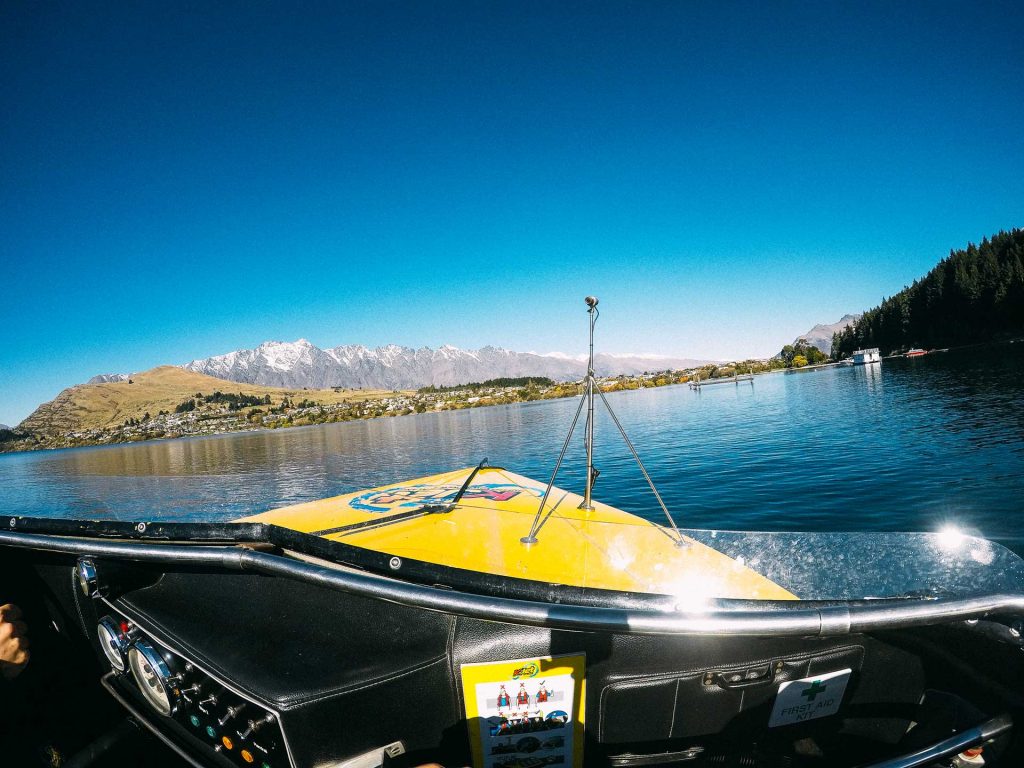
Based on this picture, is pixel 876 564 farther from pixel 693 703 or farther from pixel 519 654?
pixel 519 654

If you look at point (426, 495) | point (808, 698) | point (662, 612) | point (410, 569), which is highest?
point (410, 569)

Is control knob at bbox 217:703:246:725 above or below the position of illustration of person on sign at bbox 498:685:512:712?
above

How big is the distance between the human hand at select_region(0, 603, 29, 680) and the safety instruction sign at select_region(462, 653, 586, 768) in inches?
112

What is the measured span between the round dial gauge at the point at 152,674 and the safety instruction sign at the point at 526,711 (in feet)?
5.38

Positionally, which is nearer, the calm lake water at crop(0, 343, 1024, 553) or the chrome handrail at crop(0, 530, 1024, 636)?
the chrome handrail at crop(0, 530, 1024, 636)

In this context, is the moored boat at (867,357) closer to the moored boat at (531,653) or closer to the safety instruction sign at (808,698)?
the moored boat at (531,653)

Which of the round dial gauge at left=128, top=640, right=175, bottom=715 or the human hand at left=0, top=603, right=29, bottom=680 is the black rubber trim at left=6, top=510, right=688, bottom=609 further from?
the human hand at left=0, top=603, right=29, bottom=680

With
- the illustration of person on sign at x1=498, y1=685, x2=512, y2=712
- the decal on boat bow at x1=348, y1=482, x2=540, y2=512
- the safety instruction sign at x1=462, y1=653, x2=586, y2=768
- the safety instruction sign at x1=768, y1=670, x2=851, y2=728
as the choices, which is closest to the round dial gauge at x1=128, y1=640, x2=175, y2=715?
the safety instruction sign at x1=462, y1=653, x2=586, y2=768

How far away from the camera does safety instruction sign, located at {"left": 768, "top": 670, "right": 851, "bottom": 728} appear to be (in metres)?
2.59

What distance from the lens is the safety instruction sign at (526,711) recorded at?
96.2 inches

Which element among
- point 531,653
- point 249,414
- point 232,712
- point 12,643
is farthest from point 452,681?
point 249,414

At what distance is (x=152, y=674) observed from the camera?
277cm

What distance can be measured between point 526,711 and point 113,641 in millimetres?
2581

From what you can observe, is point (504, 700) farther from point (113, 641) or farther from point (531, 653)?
point (113, 641)
